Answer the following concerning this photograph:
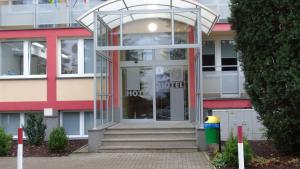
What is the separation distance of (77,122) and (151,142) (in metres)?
5.11

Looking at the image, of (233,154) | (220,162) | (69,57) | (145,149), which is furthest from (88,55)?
(233,154)

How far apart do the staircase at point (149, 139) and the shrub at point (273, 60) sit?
13.2 ft

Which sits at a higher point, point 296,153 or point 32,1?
point 32,1

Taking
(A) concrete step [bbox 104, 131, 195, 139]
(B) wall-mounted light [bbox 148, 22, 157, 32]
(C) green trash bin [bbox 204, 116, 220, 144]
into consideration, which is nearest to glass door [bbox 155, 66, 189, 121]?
(B) wall-mounted light [bbox 148, 22, 157, 32]

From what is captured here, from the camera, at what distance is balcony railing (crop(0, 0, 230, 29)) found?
19875mm

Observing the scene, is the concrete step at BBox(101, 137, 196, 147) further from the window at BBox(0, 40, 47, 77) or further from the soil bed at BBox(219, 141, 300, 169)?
the window at BBox(0, 40, 47, 77)

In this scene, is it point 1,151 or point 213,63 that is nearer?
point 1,151

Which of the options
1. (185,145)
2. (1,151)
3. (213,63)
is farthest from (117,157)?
(213,63)

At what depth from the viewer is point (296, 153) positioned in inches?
488

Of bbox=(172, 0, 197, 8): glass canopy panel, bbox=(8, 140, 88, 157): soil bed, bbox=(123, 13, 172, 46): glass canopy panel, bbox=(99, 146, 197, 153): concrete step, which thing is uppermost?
bbox=(172, 0, 197, 8): glass canopy panel

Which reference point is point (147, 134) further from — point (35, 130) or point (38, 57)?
point (38, 57)

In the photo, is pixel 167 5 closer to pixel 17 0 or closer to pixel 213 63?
pixel 213 63

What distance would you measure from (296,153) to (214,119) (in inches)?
103

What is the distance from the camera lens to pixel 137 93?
66.0 ft
